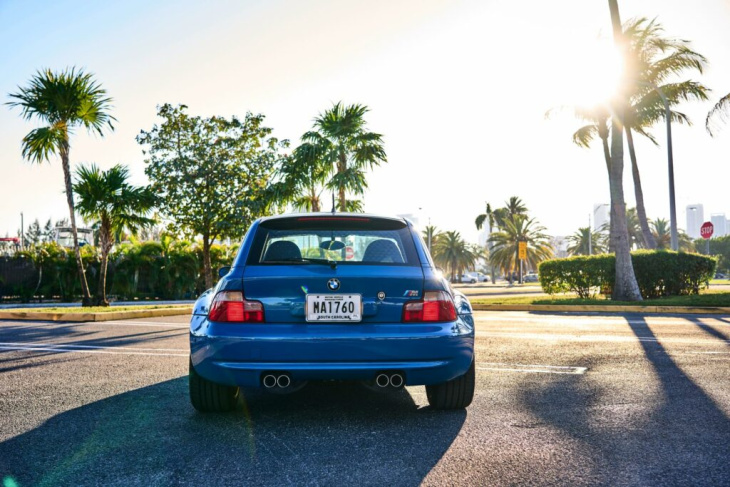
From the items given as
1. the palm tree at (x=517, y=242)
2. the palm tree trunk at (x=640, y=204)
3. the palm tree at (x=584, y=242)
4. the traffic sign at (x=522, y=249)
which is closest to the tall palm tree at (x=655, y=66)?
the palm tree trunk at (x=640, y=204)

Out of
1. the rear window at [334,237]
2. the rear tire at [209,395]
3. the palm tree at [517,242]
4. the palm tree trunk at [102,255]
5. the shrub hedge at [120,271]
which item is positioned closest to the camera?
the rear tire at [209,395]

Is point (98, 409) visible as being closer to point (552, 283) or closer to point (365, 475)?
point (365, 475)

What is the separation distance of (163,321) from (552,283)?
13.0 m

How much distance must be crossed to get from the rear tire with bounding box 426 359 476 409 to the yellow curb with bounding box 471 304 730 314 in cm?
1204

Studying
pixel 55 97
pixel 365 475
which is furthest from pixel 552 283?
pixel 365 475

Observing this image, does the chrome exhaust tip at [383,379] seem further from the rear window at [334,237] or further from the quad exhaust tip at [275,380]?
the rear window at [334,237]

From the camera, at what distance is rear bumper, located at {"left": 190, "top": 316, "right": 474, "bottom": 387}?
3.53m

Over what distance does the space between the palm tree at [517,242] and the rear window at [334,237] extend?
5851cm

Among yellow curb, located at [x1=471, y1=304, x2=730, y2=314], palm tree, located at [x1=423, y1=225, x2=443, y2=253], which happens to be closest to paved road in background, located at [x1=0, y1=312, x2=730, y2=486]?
yellow curb, located at [x1=471, y1=304, x2=730, y2=314]

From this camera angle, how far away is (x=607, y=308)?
1482cm

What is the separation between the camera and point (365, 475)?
111 inches

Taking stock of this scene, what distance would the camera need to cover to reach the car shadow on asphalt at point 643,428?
2.81m

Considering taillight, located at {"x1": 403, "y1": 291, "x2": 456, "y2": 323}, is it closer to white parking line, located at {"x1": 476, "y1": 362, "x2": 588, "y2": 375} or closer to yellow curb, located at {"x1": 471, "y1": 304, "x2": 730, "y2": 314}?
white parking line, located at {"x1": 476, "y1": 362, "x2": 588, "y2": 375}

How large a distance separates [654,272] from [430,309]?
54.8ft
